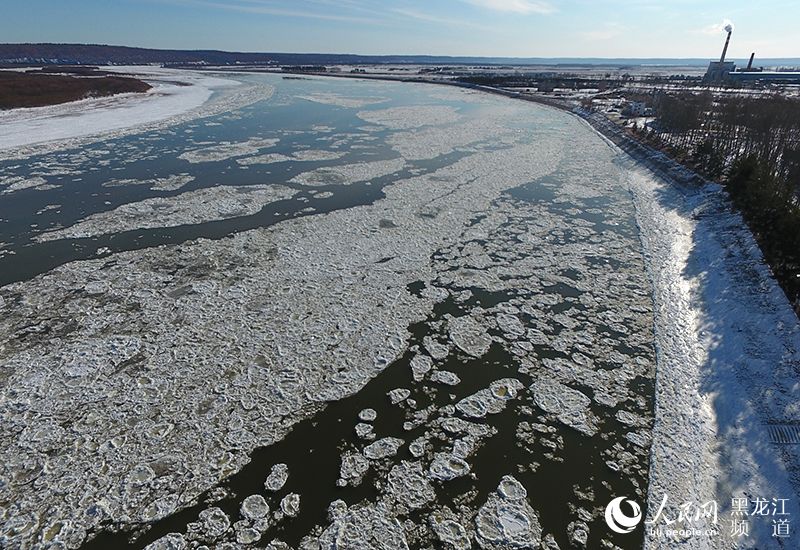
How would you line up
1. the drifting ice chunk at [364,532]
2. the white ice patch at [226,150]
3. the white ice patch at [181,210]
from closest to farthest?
1. the drifting ice chunk at [364,532]
2. the white ice patch at [181,210]
3. the white ice patch at [226,150]

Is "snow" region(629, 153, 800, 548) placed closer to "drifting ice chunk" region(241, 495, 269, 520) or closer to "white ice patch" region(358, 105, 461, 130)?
"drifting ice chunk" region(241, 495, 269, 520)

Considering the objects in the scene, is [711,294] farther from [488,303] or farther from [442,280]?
[442,280]

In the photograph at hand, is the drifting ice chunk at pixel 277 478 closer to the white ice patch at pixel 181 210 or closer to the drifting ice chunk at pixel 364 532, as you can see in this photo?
the drifting ice chunk at pixel 364 532

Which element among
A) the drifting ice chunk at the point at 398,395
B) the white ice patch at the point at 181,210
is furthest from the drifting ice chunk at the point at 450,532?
the white ice patch at the point at 181,210

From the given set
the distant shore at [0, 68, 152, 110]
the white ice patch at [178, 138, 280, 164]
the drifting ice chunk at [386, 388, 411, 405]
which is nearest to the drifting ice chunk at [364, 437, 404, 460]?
the drifting ice chunk at [386, 388, 411, 405]

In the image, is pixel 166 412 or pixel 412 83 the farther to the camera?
pixel 412 83

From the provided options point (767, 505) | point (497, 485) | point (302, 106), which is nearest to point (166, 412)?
point (497, 485)

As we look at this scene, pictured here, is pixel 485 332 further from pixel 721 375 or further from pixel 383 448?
pixel 721 375

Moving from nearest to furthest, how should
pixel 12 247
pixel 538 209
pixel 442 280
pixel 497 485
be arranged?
pixel 497 485
pixel 442 280
pixel 12 247
pixel 538 209
